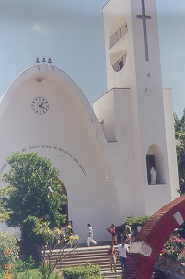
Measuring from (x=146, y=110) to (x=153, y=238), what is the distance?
6691 mm

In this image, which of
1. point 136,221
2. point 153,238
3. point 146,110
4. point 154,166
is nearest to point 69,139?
point 146,110

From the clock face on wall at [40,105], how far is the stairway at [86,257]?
4.86m

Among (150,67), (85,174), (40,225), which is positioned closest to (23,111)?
(85,174)

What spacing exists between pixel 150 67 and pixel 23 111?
3941 mm

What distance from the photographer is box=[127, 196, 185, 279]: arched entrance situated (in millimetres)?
8930

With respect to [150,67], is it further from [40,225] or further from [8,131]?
[40,225]

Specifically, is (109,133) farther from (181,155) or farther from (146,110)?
(181,155)

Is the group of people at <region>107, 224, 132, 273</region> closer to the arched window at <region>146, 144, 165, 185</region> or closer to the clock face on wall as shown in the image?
the arched window at <region>146, 144, 165, 185</region>

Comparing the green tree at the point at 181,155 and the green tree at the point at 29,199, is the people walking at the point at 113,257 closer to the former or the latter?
the green tree at the point at 29,199

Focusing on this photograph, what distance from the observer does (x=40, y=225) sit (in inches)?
441

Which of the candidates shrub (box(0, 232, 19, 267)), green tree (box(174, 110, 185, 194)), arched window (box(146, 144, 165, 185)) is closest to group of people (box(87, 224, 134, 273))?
arched window (box(146, 144, 165, 185))

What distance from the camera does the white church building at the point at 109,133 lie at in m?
15.2

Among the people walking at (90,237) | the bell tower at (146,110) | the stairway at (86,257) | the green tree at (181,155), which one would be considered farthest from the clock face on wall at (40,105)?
the green tree at (181,155)

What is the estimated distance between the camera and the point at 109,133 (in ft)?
52.9
